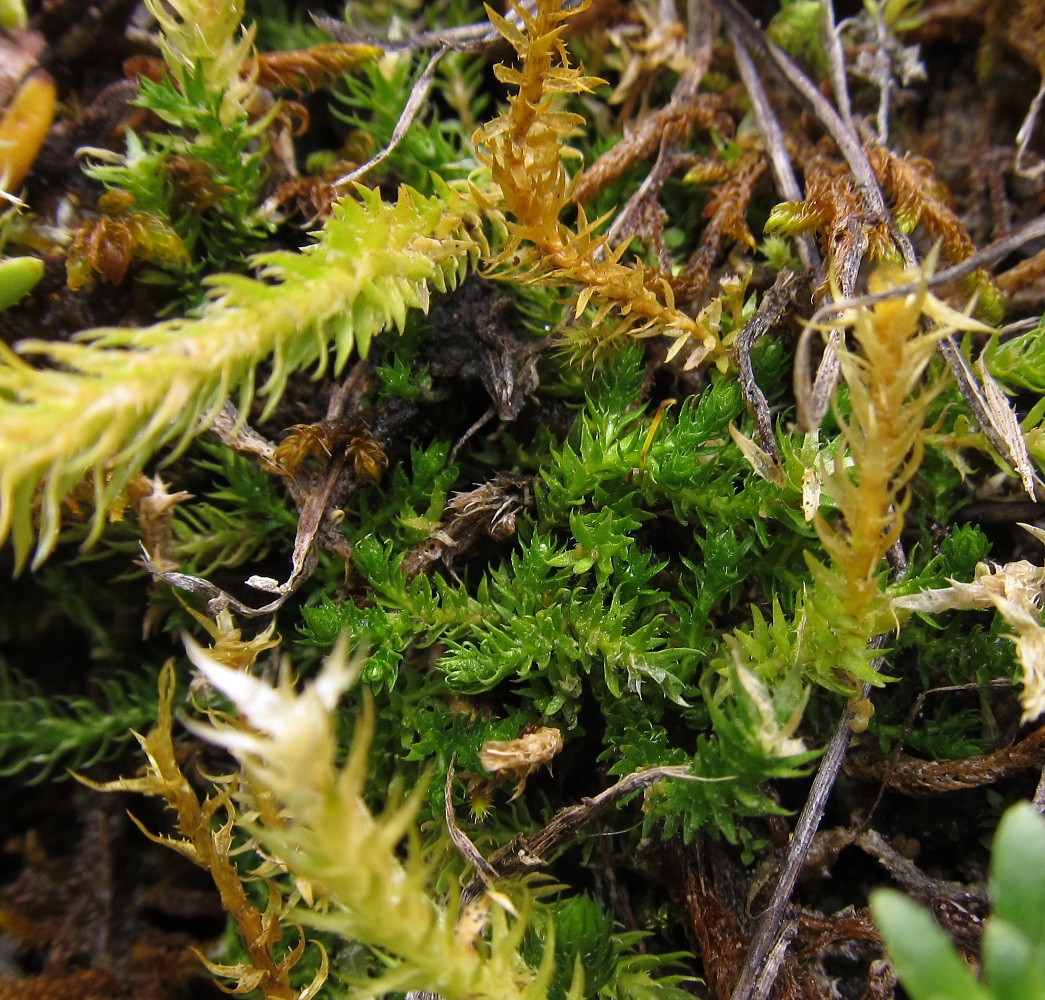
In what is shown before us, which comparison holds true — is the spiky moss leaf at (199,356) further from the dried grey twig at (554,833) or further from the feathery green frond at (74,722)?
the dried grey twig at (554,833)

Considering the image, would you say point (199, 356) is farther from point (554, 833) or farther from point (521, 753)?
point (554, 833)

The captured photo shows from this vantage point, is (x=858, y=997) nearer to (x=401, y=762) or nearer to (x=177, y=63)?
(x=401, y=762)

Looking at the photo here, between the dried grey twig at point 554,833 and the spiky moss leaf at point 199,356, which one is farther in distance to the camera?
the dried grey twig at point 554,833

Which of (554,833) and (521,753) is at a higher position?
(521,753)

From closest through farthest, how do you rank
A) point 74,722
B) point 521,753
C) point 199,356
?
point 199,356 < point 521,753 < point 74,722

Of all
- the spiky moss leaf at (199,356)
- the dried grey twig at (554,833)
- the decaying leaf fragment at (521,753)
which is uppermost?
the spiky moss leaf at (199,356)

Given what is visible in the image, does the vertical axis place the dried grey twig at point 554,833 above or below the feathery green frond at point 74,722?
above

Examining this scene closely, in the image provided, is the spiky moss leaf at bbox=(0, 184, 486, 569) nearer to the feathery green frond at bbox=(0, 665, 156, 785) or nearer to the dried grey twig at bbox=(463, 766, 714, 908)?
the feathery green frond at bbox=(0, 665, 156, 785)

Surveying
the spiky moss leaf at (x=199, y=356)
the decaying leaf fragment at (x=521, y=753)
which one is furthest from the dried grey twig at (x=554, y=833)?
the spiky moss leaf at (x=199, y=356)

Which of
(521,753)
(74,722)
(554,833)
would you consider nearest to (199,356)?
(521,753)
